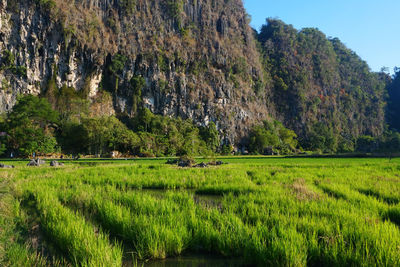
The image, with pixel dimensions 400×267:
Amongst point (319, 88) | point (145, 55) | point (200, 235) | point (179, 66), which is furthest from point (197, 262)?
point (319, 88)

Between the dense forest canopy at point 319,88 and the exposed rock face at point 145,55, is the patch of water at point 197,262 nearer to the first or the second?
the exposed rock face at point 145,55

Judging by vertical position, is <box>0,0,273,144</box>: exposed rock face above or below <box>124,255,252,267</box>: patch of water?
above

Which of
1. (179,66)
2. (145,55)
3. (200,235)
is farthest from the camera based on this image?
(179,66)

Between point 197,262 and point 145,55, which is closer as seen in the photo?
point 197,262

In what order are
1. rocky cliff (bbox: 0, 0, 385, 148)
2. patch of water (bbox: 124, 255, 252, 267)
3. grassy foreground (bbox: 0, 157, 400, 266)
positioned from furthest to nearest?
rocky cliff (bbox: 0, 0, 385, 148), patch of water (bbox: 124, 255, 252, 267), grassy foreground (bbox: 0, 157, 400, 266)

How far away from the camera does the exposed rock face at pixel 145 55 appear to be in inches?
2066

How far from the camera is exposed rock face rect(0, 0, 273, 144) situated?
52469mm

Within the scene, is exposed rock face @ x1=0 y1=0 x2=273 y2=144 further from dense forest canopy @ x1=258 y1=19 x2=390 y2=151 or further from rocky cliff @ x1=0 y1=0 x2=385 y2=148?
dense forest canopy @ x1=258 y1=19 x2=390 y2=151

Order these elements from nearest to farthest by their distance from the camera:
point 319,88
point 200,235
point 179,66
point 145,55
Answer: point 200,235, point 145,55, point 179,66, point 319,88

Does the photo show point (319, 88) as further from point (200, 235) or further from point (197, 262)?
point (197, 262)

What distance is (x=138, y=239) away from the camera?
10.5 feet

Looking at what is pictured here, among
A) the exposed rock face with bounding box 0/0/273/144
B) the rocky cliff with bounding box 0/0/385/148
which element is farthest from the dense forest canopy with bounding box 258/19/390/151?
the exposed rock face with bounding box 0/0/273/144

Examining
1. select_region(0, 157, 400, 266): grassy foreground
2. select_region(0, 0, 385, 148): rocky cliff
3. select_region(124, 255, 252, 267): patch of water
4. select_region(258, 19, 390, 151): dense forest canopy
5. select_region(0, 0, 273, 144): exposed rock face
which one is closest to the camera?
select_region(0, 157, 400, 266): grassy foreground

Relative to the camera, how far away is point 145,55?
221ft
